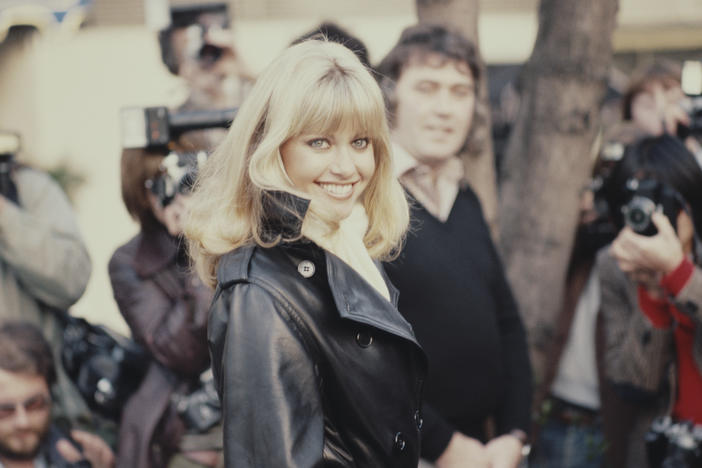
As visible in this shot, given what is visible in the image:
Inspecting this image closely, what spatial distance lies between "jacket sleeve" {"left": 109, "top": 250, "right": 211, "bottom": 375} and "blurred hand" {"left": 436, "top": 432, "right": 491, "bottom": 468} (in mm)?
861

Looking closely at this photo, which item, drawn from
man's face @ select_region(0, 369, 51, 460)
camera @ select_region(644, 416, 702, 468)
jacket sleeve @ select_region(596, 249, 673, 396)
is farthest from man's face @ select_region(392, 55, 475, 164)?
man's face @ select_region(0, 369, 51, 460)

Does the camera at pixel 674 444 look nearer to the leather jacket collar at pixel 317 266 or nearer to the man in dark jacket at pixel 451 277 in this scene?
the man in dark jacket at pixel 451 277

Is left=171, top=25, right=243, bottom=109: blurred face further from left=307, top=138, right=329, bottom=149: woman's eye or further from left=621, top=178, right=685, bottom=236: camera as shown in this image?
left=307, top=138, right=329, bottom=149: woman's eye

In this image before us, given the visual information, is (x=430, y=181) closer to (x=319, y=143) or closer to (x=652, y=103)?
(x=319, y=143)

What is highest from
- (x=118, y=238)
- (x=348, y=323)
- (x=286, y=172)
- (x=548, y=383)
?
(x=286, y=172)

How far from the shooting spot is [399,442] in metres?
1.89

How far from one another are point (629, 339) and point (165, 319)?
164cm

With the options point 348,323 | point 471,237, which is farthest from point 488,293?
point 348,323

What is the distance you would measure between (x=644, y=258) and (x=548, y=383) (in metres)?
1.30

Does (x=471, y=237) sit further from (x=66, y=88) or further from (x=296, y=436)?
(x=66, y=88)

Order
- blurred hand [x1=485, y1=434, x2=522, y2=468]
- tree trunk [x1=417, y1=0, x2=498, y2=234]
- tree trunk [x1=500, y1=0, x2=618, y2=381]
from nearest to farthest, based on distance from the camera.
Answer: blurred hand [x1=485, y1=434, x2=522, y2=468]
tree trunk [x1=417, y1=0, x2=498, y2=234]
tree trunk [x1=500, y1=0, x2=618, y2=381]

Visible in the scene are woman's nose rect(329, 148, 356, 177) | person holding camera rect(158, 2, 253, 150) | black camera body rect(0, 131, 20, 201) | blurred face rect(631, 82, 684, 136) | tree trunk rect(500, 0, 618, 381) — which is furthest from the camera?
blurred face rect(631, 82, 684, 136)

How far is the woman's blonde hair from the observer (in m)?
1.82

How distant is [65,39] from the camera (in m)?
9.21
